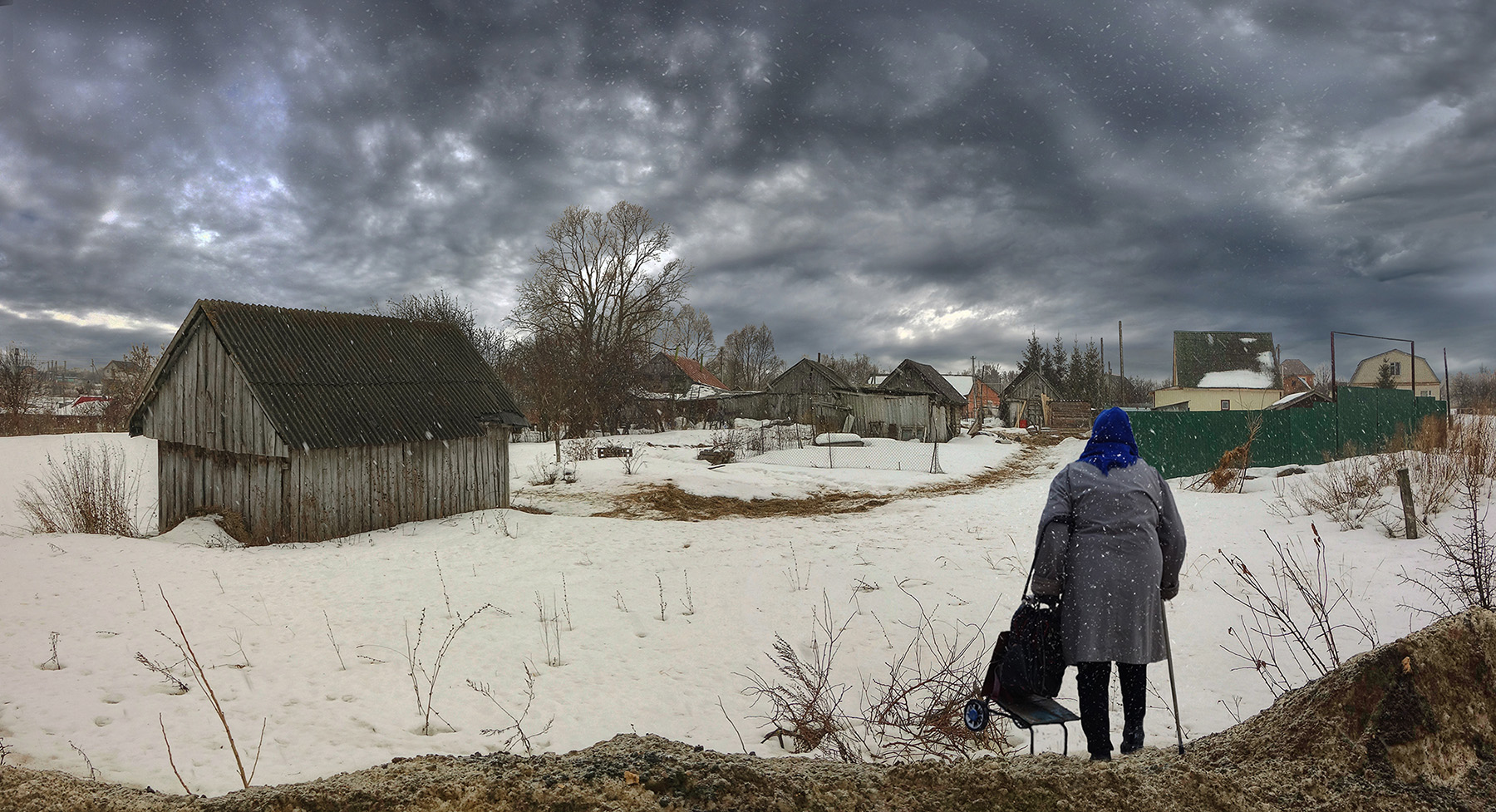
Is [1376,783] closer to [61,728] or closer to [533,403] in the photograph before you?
[61,728]

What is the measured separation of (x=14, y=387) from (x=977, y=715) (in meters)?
38.2

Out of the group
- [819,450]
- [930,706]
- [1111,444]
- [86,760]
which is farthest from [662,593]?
[819,450]

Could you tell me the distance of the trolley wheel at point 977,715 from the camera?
345cm

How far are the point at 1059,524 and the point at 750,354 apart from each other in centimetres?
7611

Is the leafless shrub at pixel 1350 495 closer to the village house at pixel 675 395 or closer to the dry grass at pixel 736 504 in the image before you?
the dry grass at pixel 736 504

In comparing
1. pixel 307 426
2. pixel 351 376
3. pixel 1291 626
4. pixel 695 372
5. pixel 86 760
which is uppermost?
pixel 695 372

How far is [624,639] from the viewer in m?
7.15

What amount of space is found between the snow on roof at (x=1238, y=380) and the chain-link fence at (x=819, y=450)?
65.7 feet

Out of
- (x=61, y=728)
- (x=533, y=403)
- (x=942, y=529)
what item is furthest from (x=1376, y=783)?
(x=533, y=403)

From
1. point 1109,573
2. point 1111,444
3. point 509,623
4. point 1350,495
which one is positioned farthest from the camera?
point 1350,495

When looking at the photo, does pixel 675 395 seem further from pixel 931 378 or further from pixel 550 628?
pixel 550 628

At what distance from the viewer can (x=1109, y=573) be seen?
3.59 metres

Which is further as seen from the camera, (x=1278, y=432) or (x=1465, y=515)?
(x=1278, y=432)

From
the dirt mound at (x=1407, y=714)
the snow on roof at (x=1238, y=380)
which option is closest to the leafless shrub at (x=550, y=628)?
the dirt mound at (x=1407, y=714)
